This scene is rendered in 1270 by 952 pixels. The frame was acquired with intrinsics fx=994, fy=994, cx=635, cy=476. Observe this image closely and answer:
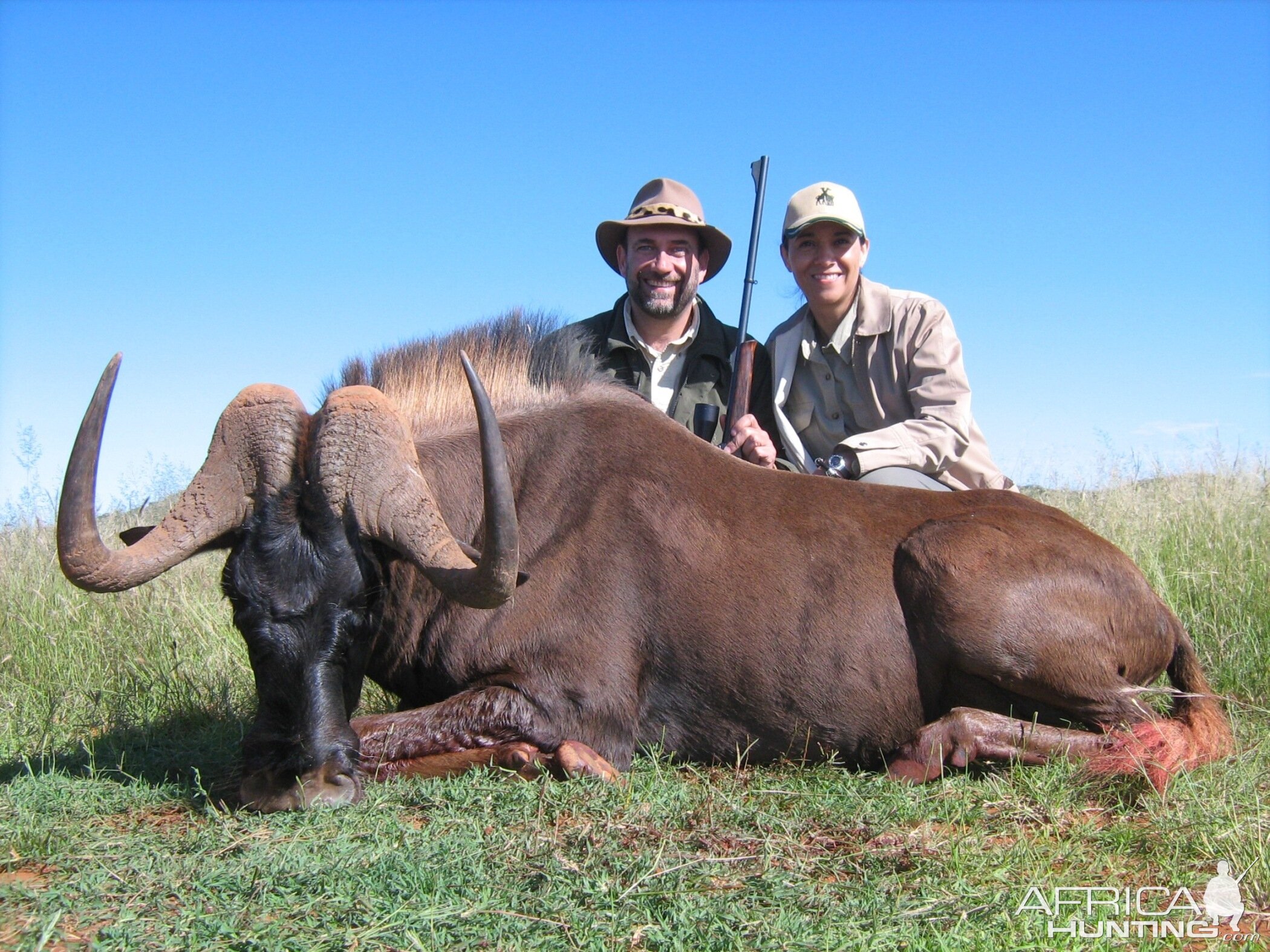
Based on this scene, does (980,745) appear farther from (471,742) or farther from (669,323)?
(669,323)

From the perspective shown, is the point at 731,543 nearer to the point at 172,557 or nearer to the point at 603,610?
the point at 603,610

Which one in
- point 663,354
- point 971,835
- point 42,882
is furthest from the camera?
point 663,354

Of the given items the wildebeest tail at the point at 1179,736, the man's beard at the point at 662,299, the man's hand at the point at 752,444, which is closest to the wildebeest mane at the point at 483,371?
the man's hand at the point at 752,444

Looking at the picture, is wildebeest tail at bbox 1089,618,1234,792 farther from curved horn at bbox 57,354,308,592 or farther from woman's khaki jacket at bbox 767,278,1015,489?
curved horn at bbox 57,354,308,592

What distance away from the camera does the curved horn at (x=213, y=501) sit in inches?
130

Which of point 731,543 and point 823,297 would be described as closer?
point 731,543

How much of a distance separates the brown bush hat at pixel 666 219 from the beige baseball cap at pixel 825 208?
76 centimetres

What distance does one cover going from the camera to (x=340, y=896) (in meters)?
2.53

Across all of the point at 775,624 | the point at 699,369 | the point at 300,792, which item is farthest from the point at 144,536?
the point at 699,369

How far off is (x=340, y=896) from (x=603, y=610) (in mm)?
1678

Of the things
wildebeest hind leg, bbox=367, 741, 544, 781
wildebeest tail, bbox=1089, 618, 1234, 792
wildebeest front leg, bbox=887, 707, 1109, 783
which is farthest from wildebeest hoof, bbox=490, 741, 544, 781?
wildebeest tail, bbox=1089, 618, 1234, 792

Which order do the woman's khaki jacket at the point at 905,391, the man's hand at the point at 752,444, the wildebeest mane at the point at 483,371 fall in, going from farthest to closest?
1. the man's hand at the point at 752,444
2. the woman's khaki jacket at the point at 905,391
3. the wildebeest mane at the point at 483,371

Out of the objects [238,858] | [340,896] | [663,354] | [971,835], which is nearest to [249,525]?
[238,858]

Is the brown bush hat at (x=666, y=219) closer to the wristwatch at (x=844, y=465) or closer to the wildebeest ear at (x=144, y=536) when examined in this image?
the wristwatch at (x=844, y=465)
